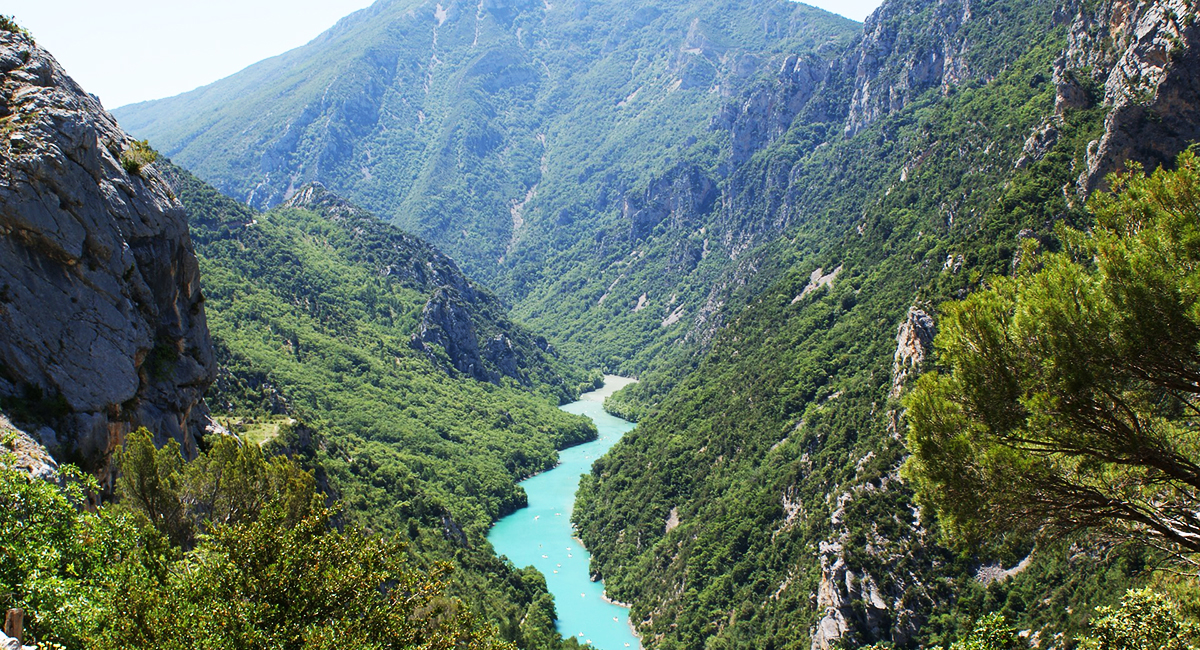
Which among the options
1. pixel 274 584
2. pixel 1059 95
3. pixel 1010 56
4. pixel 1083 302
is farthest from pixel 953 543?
pixel 1010 56

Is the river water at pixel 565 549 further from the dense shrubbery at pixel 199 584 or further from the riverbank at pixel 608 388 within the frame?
the dense shrubbery at pixel 199 584

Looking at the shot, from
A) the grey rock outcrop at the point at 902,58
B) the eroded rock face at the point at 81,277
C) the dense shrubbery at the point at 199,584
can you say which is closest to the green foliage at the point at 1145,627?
Answer: the dense shrubbery at the point at 199,584

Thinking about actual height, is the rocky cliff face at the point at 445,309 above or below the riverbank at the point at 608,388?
Result: above

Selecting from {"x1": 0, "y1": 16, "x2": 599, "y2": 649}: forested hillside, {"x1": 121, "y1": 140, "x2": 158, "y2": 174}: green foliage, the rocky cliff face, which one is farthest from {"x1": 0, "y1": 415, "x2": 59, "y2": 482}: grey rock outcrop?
the rocky cliff face

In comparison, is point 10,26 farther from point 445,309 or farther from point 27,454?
point 445,309

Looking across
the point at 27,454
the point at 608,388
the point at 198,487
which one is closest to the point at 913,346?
the point at 198,487

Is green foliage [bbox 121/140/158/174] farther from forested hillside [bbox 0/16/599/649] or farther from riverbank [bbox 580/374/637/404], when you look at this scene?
riverbank [bbox 580/374/637/404]

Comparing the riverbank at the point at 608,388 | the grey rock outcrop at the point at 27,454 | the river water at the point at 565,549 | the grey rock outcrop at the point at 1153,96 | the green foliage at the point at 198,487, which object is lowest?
the riverbank at the point at 608,388
